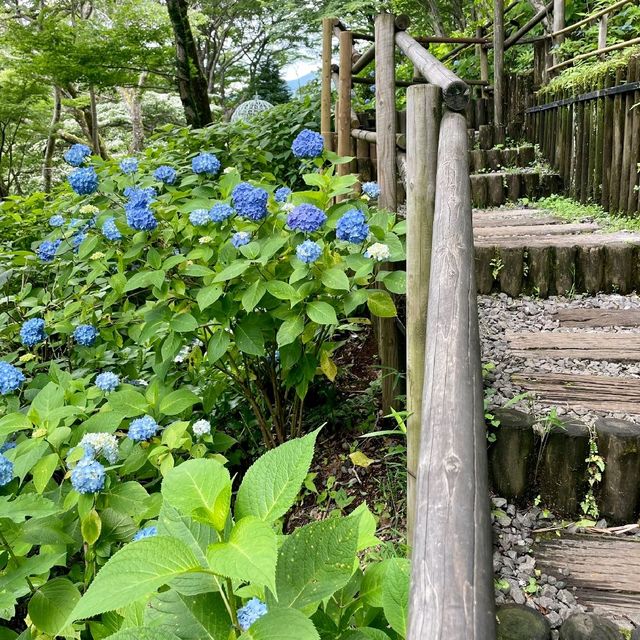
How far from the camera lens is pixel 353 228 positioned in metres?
1.83

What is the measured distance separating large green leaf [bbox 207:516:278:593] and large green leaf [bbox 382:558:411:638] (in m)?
0.31

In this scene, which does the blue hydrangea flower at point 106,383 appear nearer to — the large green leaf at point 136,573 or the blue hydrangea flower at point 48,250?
the blue hydrangea flower at point 48,250

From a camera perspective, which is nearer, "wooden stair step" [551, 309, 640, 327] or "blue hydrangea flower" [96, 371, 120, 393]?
"blue hydrangea flower" [96, 371, 120, 393]

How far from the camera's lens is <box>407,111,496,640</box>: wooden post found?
1.90 feet

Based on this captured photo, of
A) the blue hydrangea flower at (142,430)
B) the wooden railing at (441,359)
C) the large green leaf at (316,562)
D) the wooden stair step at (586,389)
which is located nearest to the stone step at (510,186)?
the wooden railing at (441,359)

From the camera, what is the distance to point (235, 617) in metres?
0.81

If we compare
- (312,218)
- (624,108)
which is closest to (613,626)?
(312,218)

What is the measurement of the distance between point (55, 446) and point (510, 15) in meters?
12.5

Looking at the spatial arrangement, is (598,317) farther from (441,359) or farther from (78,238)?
(78,238)

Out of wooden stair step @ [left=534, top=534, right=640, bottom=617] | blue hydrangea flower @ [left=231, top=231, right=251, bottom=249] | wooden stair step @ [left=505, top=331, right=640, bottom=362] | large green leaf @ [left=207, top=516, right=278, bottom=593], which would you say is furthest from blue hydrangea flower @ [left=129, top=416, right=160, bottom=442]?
wooden stair step @ [left=505, top=331, right=640, bottom=362]

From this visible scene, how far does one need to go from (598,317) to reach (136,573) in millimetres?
2505

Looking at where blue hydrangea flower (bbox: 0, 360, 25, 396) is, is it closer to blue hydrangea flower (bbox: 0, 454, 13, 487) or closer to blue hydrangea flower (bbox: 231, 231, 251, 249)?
blue hydrangea flower (bbox: 0, 454, 13, 487)

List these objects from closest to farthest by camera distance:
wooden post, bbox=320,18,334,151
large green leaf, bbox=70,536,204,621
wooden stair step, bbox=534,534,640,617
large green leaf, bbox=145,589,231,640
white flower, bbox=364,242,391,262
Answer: large green leaf, bbox=70,536,204,621, large green leaf, bbox=145,589,231,640, wooden stair step, bbox=534,534,640,617, white flower, bbox=364,242,391,262, wooden post, bbox=320,18,334,151

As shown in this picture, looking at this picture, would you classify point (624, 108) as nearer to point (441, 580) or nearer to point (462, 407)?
point (462, 407)
